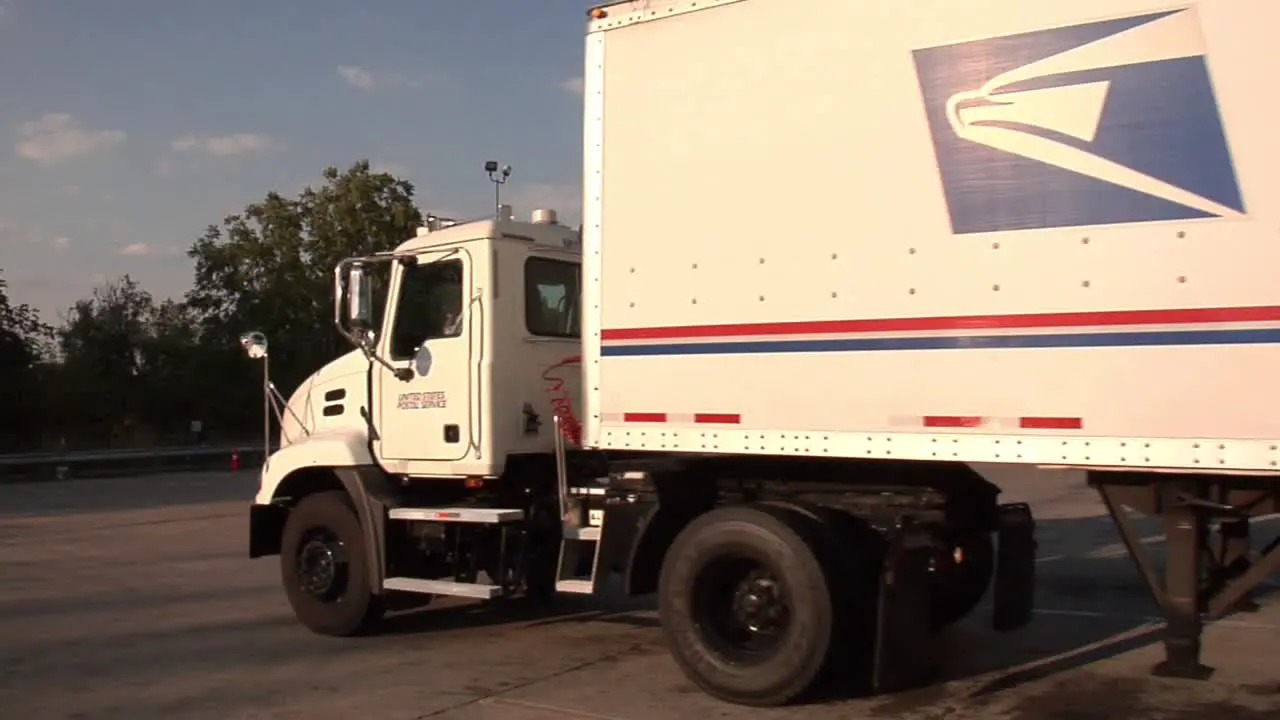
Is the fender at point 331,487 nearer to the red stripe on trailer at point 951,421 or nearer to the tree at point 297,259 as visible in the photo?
the red stripe on trailer at point 951,421

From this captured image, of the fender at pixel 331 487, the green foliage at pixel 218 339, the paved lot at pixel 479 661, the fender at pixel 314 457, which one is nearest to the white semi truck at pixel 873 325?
the fender at pixel 331 487

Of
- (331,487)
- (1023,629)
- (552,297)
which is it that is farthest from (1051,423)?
(331,487)

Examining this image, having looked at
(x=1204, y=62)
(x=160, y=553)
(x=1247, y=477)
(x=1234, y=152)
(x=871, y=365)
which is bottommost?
(x=160, y=553)

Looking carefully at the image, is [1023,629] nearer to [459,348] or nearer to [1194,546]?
[1194,546]

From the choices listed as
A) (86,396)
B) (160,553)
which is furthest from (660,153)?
(86,396)

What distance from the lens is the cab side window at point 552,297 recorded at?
8.18 metres

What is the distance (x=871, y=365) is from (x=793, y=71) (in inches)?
62.3

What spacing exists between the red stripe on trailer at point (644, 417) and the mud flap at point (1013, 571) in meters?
2.19

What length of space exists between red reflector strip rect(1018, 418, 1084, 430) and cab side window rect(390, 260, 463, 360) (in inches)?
157

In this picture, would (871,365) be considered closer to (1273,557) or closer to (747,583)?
(747,583)

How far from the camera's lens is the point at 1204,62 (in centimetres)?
505

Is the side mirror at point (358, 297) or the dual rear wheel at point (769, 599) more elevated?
the side mirror at point (358, 297)

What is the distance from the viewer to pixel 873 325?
19.2 feet

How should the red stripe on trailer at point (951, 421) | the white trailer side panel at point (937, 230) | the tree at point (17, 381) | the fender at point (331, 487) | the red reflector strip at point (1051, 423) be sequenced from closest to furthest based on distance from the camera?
1. the white trailer side panel at point (937, 230)
2. the red reflector strip at point (1051, 423)
3. the red stripe on trailer at point (951, 421)
4. the fender at point (331, 487)
5. the tree at point (17, 381)
